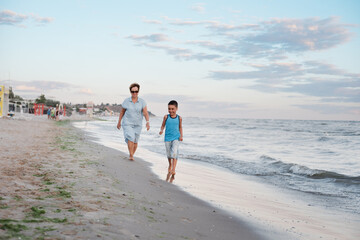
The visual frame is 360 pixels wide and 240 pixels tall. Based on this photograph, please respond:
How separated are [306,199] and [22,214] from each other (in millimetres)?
5538

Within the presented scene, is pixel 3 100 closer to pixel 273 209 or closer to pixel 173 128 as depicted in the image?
pixel 173 128

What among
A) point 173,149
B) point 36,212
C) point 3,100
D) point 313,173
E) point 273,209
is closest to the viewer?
point 36,212

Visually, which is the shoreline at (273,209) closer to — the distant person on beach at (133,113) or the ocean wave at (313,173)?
the distant person on beach at (133,113)

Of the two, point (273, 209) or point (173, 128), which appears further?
point (173, 128)

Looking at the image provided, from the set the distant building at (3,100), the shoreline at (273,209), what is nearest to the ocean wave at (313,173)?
the shoreline at (273,209)

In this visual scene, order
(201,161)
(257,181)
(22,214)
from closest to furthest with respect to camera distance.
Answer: (22,214)
(257,181)
(201,161)

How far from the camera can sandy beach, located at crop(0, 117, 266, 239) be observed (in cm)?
283

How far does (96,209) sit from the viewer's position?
3510 mm

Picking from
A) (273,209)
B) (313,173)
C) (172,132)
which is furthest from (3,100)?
(273,209)

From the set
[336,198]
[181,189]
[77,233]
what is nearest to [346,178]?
[336,198]

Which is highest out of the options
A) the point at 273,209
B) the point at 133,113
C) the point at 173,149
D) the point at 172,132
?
the point at 133,113

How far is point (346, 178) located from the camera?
9367 millimetres

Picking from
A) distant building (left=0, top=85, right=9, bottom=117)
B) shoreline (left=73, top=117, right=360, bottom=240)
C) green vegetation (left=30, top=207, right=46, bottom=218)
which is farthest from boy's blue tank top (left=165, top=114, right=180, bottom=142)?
distant building (left=0, top=85, right=9, bottom=117)

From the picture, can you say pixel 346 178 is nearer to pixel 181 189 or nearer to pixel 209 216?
pixel 181 189
